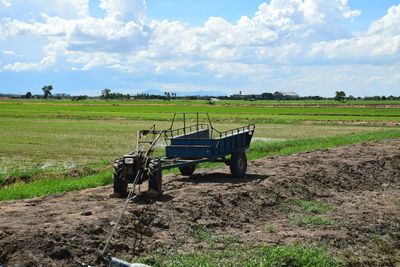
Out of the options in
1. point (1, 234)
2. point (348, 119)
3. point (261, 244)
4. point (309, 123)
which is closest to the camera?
point (1, 234)

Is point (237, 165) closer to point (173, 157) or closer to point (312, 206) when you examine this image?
point (173, 157)

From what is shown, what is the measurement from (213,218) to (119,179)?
2376 mm

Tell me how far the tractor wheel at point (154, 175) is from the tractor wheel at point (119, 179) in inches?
24.7

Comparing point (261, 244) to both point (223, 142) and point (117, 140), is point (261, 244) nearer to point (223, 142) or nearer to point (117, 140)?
point (223, 142)

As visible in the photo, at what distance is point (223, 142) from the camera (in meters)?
15.2

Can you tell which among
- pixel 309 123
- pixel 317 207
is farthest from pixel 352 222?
pixel 309 123

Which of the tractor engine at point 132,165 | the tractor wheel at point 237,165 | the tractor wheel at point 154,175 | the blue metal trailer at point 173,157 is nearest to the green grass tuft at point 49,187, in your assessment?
the blue metal trailer at point 173,157

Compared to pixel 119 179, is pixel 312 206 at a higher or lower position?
lower

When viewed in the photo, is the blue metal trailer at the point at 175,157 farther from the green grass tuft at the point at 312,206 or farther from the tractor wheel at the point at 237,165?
the green grass tuft at the point at 312,206

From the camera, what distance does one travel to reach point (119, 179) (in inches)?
471

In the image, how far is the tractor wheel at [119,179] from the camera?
11.9 m

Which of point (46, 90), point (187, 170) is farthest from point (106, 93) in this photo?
point (187, 170)

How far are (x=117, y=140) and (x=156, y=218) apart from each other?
75.6 ft

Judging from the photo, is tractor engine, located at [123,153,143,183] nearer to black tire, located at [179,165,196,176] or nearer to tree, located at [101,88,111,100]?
black tire, located at [179,165,196,176]
